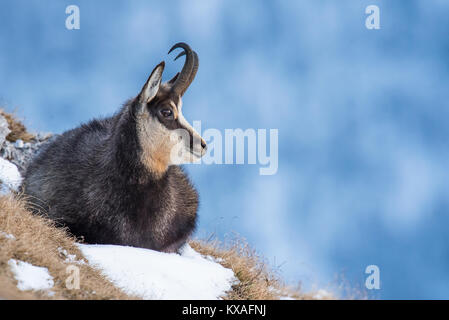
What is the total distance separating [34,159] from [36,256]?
3.89 m

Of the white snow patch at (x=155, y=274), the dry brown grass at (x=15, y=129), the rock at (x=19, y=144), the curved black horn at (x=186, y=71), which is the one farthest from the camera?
the dry brown grass at (x=15, y=129)

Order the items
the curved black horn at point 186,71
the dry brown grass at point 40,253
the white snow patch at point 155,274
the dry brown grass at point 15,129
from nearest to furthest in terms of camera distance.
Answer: the dry brown grass at point 40,253, the white snow patch at point 155,274, the curved black horn at point 186,71, the dry brown grass at point 15,129

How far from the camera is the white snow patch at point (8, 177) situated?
34.2 ft

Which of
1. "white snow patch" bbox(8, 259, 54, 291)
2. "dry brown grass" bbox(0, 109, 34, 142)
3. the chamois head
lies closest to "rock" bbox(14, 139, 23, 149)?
"dry brown grass" bbox(0, 109, 34, 142)

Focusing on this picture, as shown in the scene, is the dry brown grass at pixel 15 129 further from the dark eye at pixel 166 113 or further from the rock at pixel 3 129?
the dark eye at pixel 166 113

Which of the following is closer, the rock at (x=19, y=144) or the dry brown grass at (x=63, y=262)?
the dry brown grass at (x=63, y=262)

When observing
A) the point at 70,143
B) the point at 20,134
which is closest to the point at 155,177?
the point at 70,143

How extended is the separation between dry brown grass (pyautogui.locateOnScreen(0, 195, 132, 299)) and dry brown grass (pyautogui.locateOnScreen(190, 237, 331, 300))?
83.1 inches

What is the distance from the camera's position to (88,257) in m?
7.50

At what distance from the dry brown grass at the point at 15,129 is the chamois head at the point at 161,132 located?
848 centimetres

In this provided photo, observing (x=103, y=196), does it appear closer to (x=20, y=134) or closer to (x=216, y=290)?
(x=216, y=290)

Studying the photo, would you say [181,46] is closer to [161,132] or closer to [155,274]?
[161,132]

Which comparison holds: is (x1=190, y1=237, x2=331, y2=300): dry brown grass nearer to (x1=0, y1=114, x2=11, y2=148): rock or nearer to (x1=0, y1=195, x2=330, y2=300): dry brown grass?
(x1=0, y1=195, x2=330, y2=300): dry brown grass

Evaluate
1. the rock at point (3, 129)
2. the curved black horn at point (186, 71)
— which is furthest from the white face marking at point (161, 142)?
the rock at point (3, 129)
